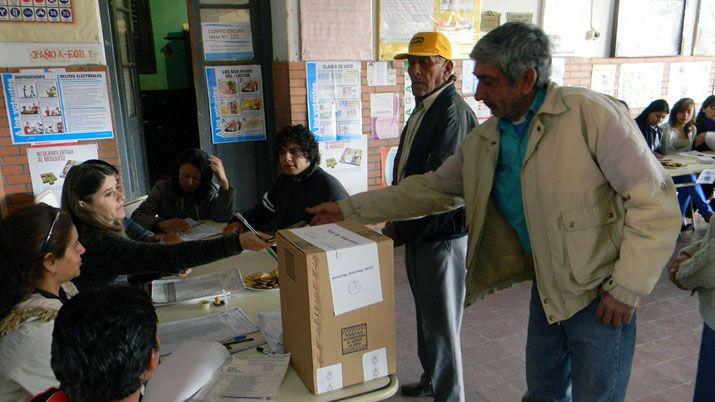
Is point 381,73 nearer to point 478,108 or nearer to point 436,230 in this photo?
point 478,108

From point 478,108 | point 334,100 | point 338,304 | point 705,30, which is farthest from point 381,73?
point 705,30

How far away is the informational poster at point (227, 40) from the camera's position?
4367 millimetres

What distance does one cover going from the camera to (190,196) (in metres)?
3.50

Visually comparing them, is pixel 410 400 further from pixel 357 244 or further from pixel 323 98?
pixel 323 98

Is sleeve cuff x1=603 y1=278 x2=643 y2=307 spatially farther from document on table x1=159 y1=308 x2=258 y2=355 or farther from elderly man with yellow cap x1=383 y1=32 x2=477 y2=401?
document on table x1=159 y1=308 x2=258 y2=355

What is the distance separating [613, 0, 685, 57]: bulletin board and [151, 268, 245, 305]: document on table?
16.5 ft

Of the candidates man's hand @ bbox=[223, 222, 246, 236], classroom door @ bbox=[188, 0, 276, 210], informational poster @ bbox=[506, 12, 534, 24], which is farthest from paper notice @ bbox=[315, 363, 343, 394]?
informational poster @ bbox=[506, 12, 534, 24]

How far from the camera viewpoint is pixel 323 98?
4.50 m

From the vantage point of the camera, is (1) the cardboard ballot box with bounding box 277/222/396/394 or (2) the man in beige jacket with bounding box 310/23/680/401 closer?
(1) the cardboard ballot box with bounding box 277/222/396/394

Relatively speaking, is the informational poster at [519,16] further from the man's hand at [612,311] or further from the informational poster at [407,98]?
the man's hand at [612,311]

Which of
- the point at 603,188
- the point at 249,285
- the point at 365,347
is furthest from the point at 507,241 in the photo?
the point at 249,285

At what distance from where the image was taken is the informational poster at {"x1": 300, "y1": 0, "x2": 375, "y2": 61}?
4.29 metres

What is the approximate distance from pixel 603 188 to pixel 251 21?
3.68 metres

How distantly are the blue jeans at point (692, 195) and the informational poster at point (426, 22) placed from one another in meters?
2.42
